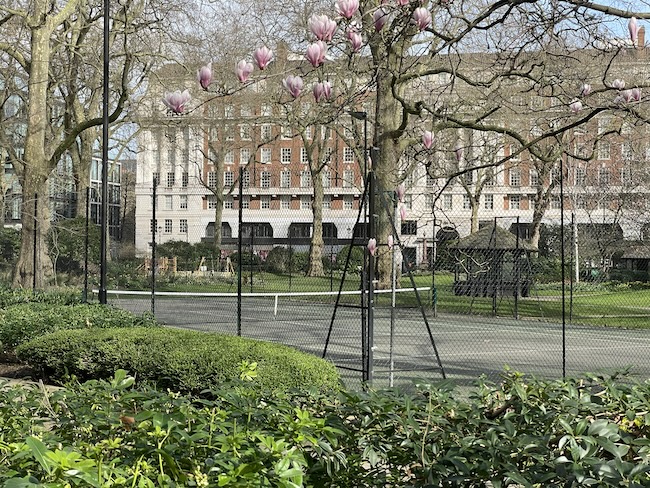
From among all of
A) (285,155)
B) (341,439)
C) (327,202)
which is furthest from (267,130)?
(341,439)

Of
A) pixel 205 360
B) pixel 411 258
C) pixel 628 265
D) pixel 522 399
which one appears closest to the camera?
pixel 522 399

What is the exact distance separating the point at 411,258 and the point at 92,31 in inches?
603

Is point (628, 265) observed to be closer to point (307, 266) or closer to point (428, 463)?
point (307, 266)

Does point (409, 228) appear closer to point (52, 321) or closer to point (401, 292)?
point (52, 321)

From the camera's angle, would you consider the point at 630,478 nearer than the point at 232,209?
Yes

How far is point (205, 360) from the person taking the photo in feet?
31.5

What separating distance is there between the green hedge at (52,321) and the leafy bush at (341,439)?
805 centimetres

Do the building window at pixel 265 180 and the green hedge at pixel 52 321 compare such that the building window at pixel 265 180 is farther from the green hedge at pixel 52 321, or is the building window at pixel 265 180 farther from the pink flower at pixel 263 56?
the pink flower at pixel 263 56

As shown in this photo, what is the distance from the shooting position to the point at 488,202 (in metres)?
69.8

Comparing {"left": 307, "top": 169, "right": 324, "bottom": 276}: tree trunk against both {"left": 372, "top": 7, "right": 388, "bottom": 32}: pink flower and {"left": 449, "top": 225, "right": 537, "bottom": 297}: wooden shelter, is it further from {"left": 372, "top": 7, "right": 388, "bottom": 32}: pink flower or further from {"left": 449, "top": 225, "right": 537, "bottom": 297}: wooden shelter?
{"left": 372, "top": 7, "right": 388, "bottom": 32}: pink flower

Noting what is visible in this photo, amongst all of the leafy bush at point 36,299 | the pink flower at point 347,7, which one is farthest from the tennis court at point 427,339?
the pink flower at point 347,7

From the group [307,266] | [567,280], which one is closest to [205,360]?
[307,266]

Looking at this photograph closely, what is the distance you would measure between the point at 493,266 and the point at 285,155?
55966mm

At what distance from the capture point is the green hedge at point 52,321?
1248 cm
